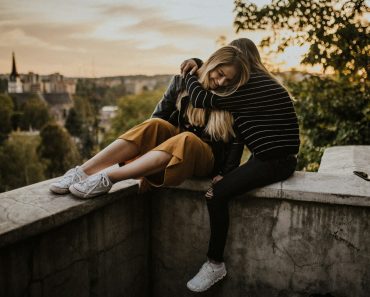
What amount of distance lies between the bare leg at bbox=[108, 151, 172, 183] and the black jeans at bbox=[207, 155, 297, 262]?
0.43 m

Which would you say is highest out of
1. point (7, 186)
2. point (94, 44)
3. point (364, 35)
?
point (94, 44)

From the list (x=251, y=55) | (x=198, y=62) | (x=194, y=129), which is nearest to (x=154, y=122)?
(x=194, y=129)

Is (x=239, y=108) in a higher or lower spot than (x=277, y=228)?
higher

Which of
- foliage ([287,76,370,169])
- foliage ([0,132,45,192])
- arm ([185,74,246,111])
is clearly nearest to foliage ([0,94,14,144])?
foliage ([0,132,45,192])

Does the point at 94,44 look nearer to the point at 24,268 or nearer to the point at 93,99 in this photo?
the point at 93,99

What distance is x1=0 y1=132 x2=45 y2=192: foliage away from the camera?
147 feet

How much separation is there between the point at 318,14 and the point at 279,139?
2.59 metres

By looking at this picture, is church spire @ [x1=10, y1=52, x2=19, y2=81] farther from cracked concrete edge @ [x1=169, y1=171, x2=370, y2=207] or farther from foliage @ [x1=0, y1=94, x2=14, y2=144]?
cracked concrete edge @ [x1=169, y1=171, x2=370, y2=207]

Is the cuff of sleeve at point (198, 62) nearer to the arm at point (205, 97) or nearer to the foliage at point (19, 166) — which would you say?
the arm at point (205, 97)

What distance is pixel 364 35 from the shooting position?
14.4 feet

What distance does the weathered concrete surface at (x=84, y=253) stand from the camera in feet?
7.13

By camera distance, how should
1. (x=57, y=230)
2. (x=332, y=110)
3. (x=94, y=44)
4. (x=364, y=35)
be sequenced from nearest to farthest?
Result: 1. (x=57, y=230)
2. (x=364, y=35)
3. (x=332, y=110)
4. (x=94, y=44)

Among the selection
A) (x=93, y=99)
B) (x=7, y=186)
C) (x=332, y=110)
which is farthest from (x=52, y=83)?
→ (x=332, y=110)

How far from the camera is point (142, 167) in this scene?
2.65m
